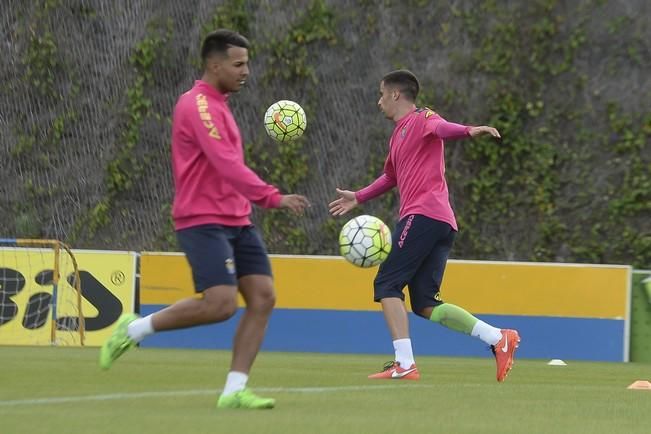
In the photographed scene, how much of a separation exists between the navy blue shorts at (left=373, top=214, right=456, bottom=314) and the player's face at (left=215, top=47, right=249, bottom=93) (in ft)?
9.21

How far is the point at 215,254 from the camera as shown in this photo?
22.0 feet

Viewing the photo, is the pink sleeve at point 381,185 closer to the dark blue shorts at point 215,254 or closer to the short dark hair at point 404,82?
the short dark hair at point 404,82

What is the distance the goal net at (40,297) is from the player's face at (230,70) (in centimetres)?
778

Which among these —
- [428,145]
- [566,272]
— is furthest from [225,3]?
[428,145]

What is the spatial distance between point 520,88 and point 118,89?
5265 mm

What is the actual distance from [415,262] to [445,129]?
954mm

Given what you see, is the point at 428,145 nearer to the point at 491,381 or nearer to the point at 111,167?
the point at 491,381

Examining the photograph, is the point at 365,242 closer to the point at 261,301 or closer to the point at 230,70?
the point at 261,301

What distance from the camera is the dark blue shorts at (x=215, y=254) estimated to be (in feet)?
22.0

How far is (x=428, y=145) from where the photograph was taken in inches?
379

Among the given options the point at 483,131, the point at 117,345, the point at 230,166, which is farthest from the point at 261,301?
the point at 483,131

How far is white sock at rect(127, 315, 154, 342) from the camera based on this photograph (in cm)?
703

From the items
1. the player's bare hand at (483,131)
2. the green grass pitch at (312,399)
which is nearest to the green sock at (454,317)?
the green grass pitch at (312,399)

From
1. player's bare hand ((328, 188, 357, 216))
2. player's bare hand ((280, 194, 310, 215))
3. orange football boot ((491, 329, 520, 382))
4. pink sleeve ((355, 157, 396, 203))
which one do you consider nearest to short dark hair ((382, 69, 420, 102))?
pink sleeve ((355, 157, 396, 203))
